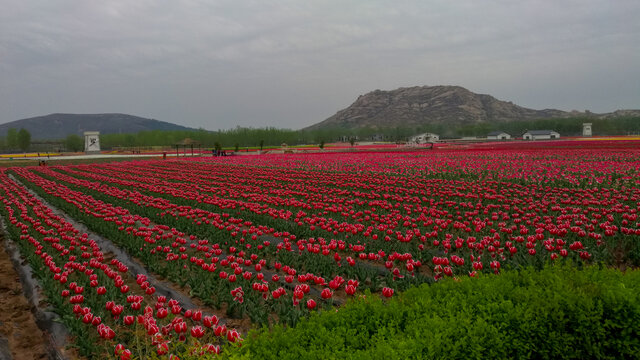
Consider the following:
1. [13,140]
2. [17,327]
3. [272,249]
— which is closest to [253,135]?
[13,140]

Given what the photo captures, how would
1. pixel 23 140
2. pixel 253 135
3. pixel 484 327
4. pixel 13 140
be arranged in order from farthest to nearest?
1. pixel 253 135
2. pixel 13 140
3. pixel 23 140
4. pixel 484 327

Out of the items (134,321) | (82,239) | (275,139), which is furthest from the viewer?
(275,139)

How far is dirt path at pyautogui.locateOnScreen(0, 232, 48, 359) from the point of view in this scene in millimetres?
5258

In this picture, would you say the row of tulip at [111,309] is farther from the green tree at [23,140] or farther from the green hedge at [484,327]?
the green tree at [23,140]

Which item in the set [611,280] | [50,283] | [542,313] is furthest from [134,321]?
[611,280]

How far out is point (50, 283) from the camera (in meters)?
6.68

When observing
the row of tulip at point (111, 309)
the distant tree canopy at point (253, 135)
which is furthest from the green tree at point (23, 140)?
the row of tulip at point (111, 309)

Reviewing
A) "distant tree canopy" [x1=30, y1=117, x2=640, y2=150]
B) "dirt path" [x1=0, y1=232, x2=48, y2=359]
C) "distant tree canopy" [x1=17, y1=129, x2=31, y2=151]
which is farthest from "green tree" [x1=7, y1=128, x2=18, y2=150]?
"dirt path" [x1=0, y1=232, x2=48, y2=359]

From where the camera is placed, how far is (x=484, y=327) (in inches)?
122

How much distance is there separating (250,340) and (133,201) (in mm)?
13205

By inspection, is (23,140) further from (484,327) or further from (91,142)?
(484,327)

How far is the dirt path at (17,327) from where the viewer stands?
526cm

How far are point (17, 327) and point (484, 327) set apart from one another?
6.68m

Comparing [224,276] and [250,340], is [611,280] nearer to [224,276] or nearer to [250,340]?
[250,340]
